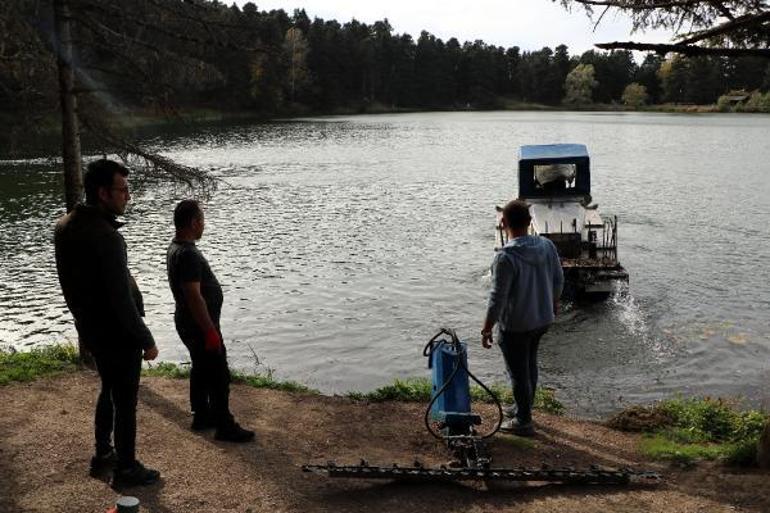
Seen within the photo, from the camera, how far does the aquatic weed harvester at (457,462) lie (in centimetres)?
541

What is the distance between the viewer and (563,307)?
16969 mm

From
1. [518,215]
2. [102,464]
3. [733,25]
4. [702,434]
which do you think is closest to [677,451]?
[702,434]

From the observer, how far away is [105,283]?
16.0 feet

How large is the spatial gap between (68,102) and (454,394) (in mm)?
5813

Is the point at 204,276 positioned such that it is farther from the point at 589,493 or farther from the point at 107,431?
the point at 589,493

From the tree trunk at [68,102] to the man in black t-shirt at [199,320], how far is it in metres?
2.83

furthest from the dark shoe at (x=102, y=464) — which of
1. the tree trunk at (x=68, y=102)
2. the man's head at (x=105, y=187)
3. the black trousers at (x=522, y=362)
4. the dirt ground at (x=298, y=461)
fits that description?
the black trousers at (x=522, y=362)

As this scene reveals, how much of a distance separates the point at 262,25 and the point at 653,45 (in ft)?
17.1

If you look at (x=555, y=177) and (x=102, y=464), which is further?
(x=555, y=177)

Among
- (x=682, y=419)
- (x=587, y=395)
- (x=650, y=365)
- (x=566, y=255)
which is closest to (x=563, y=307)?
(x=566, y=255)

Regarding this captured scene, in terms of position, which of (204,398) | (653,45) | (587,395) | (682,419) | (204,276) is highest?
(653,45)

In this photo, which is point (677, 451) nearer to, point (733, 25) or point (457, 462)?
point (457, 462)

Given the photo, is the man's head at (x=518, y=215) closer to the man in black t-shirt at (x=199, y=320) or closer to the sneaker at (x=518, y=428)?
the sneaker at (x=518, y=428)

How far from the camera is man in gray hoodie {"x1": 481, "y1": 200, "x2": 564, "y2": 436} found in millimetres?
6328
